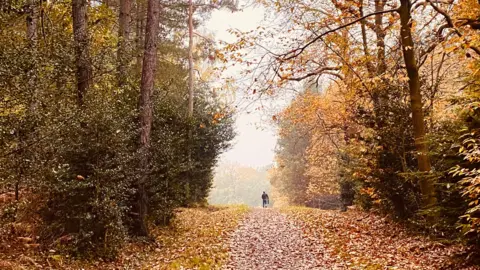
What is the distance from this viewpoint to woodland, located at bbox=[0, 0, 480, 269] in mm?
5906

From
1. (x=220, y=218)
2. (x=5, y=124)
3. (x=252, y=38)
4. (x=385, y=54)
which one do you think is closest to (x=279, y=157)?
(x=220, y=218)

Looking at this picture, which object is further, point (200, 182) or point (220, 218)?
point (200, 182)

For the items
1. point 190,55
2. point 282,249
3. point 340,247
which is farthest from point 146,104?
point 190,55

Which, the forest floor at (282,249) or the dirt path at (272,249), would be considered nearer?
the forest floor at (282,249)

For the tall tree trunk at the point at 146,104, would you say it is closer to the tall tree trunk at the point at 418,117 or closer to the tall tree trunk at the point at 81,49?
the tall tree trunk at the point at 81,49

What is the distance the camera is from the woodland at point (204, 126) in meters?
5.91

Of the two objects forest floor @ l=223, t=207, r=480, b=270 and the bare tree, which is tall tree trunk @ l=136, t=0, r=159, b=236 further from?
the bare tree

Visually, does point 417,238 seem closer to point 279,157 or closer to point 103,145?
point 103,145

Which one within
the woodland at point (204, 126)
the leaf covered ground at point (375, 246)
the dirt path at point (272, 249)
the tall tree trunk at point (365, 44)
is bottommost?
the dirt path at point (272, 249)

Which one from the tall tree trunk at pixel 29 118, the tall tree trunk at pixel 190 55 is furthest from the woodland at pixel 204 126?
the tall tree trunk at pixel 190 55

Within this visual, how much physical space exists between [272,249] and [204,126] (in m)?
3.75

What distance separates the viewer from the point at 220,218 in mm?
13844

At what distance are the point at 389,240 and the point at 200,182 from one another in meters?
12.7

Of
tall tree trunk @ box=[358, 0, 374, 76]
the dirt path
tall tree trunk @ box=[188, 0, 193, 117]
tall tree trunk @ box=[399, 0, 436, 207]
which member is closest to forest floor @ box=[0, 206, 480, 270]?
the dirt path
